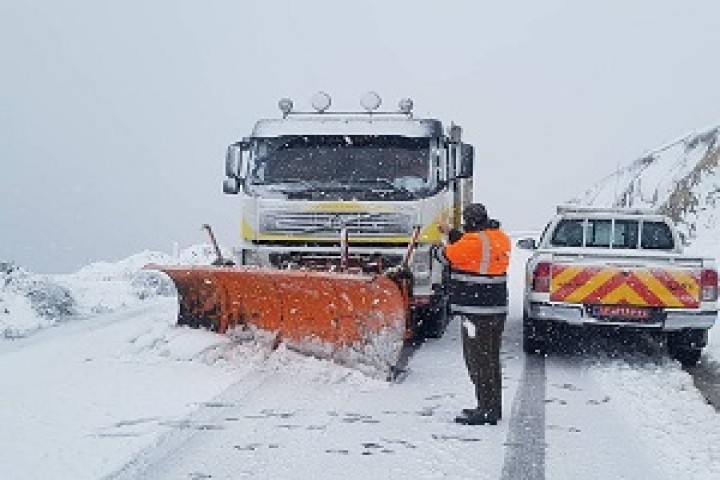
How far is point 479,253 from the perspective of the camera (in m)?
6.59

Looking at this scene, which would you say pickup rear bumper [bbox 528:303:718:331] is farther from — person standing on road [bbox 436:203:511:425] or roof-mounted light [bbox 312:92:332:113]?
roof-mounted light [bbox 312:92:332:113]

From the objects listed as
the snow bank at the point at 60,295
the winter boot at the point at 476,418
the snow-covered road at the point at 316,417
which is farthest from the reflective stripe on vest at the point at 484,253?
the snow bank at the point at 60,295

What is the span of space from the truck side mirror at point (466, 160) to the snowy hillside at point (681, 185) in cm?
1316

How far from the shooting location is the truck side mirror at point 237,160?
10422mm

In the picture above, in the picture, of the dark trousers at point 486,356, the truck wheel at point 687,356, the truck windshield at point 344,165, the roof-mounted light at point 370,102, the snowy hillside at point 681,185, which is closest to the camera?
the dark trousers at point 486,356

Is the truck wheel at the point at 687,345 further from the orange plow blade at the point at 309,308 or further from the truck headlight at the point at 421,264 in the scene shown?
the orange plow blade at the point at 309,308

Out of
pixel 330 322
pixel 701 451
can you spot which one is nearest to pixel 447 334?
pixel 330 322

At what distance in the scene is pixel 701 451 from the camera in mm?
5793

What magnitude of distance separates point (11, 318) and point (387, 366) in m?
6.16

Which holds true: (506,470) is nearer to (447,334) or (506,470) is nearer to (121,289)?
(447,334)

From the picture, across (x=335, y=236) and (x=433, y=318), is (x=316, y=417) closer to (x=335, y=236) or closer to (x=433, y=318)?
(x=335, y=236)

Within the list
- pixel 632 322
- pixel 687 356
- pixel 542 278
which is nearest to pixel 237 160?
pixel 542 278

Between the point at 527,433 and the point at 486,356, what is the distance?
68cm

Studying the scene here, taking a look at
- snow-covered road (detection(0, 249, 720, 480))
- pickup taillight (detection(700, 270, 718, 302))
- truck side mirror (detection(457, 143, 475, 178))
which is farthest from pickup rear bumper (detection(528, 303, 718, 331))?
truck side mirror (detection(457, 143, 475, 178))
